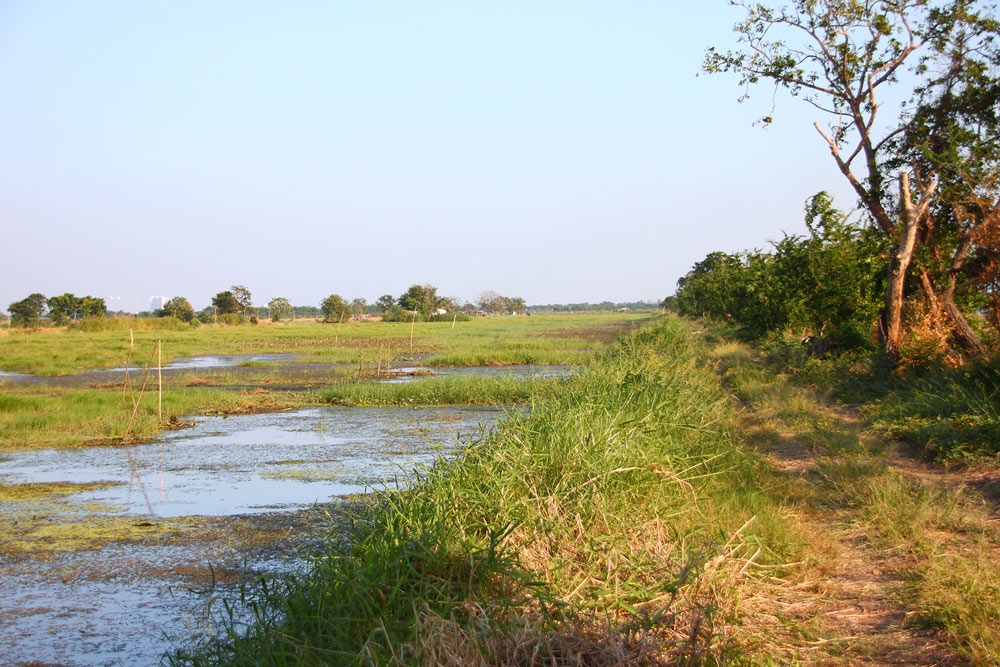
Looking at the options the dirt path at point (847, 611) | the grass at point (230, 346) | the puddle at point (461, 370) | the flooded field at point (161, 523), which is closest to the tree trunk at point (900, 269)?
the flooded field at point (161, 523)

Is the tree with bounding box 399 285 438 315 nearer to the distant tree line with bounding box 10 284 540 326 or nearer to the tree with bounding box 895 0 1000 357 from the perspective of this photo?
the distant tree line with bounding box 10 284 540 326

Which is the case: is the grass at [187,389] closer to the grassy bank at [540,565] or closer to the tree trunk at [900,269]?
the tree trunk at [900,269]

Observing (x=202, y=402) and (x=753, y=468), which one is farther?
(x=202, y=402)

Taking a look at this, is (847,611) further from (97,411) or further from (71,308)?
(71,308)

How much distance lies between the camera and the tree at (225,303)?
235 feet

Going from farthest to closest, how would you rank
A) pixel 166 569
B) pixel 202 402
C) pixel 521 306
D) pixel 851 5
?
pixel 521 306 → pixel 202 402 → pixel 851 5 → pixel 166 569

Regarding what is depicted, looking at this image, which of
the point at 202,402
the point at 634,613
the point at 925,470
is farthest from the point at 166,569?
the point at 202,402

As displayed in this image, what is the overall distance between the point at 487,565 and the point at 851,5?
10.4 metres

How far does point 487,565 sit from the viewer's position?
3719 millimetres

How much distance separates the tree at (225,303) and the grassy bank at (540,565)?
2771 inches

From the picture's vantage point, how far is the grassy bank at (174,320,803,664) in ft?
10.6

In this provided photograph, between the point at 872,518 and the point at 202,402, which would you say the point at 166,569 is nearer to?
Answer: the point at 872,518

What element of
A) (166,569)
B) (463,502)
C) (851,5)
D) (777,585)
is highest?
(851,5)

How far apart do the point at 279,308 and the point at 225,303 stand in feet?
59.9
